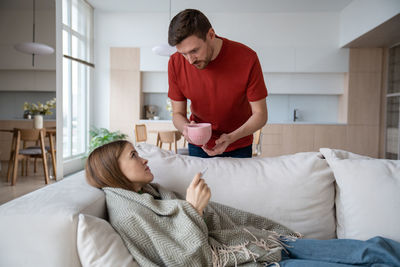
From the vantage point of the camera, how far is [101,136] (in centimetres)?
582

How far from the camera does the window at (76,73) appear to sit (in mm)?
5348

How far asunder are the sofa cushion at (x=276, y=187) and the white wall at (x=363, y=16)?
3.95 m

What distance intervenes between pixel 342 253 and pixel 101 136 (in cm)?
524

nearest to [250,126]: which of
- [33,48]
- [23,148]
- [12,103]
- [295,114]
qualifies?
[12,103]

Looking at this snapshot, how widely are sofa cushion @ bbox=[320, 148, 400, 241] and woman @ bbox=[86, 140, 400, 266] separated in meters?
0.10

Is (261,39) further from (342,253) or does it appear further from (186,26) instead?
(342,253)

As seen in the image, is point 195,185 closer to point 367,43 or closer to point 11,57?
point 11,57

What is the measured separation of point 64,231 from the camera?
35.0 inches

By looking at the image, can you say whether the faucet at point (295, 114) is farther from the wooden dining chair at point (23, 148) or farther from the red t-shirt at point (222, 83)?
the red t-shirt at point (222, 83)

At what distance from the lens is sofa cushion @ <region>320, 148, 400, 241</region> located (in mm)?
1304

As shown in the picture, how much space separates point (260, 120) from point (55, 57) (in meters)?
3.21

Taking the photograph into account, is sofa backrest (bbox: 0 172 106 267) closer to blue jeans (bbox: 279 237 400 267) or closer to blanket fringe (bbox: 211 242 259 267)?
blanket fringe (bbox: 211 242 259 267)

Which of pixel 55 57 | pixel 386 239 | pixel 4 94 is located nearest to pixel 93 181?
pixel 386 239

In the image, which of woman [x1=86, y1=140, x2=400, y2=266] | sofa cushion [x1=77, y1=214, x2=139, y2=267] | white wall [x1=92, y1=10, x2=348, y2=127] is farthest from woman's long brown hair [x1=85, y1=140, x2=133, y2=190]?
white wall [x1=92, y1=10, x2=348, y2=127]
